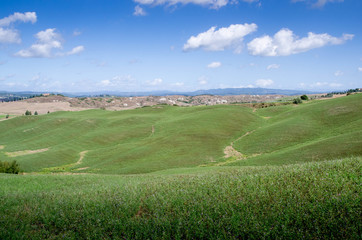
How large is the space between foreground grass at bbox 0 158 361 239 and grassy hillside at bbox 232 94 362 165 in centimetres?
2186

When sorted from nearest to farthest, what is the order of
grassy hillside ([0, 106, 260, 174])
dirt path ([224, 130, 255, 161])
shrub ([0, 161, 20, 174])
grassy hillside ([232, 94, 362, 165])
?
1. grassy hillside ([232, 94, 362, 165])
2. shrub ([0, 161, 20, 174])
3. dirt path ([224, 130, 255, 161])
4. grassy hillside ([0, 106, 260, 174])

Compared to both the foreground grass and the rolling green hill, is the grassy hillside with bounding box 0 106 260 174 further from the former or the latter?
the foreground grass

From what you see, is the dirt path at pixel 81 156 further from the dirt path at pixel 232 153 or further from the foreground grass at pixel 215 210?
the foreground grass at pixel 215 210

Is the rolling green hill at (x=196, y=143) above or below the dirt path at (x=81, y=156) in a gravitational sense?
above

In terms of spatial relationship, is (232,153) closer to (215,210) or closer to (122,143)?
(122,143)

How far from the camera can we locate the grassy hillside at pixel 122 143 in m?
42.6

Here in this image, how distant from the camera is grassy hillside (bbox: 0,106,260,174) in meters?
42.6

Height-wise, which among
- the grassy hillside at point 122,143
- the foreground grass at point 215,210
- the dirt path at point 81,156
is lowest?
the dirt path at point 81,156

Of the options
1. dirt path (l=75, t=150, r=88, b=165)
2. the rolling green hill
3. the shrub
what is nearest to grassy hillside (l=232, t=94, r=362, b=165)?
the rolling green hill

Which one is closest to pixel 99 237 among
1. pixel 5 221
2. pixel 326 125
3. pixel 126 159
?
pixel 5 221

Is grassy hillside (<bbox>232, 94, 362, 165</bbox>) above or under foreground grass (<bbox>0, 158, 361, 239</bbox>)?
under

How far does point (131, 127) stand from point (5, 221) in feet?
225

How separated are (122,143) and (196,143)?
23013 millimetres

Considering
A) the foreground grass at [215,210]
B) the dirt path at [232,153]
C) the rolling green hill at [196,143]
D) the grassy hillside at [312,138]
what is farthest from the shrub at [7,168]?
the dirt path at [232,153]
